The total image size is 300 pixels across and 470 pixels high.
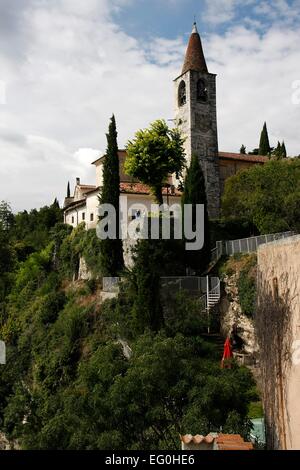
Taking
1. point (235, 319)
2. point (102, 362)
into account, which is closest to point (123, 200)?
point (235, 319)

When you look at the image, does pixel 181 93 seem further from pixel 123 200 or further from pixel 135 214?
pixel 135 214

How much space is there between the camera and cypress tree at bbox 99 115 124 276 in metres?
33.1

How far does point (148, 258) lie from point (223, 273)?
5598mm

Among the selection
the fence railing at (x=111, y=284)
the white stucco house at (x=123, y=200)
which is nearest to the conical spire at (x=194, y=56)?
the white stucco house at (x=123, y=200)

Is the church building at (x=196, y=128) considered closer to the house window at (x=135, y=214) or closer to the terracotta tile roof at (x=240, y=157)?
the terracotta tile roof at (x=240, y=157)

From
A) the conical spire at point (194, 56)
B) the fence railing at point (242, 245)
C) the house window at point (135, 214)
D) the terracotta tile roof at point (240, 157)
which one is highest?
the conical spire at point (194, 56)

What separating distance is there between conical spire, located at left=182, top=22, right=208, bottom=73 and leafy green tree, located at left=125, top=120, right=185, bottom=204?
8843mm

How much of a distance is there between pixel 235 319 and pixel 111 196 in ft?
40.6

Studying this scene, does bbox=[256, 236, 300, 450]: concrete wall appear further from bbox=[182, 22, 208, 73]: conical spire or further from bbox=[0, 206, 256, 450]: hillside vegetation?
bbox=[182, 22, 208, 73]: conical spire

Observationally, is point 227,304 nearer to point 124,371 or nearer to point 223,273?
point 223,273

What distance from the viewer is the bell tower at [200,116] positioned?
4250cm

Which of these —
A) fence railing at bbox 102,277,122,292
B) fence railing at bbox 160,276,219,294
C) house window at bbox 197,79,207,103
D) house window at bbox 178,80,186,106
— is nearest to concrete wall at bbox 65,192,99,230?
fence railing at bbox 102,277,122,292

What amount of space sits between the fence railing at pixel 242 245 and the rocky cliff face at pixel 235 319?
1976mm
